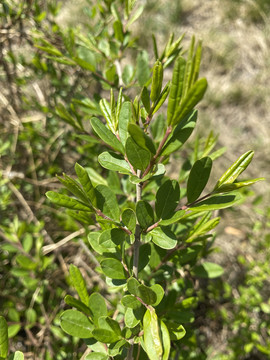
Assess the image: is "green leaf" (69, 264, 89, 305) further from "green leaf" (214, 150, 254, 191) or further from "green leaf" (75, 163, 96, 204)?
"green leaf" (214, 150, 254, 191)

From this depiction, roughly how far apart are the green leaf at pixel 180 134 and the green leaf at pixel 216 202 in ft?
0.35

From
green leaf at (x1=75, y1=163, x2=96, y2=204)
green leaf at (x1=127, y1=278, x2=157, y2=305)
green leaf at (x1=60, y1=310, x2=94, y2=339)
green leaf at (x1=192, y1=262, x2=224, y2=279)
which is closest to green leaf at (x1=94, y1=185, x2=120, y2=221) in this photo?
green leaf at (x1=75, y1=163, x2=96, y2=204)

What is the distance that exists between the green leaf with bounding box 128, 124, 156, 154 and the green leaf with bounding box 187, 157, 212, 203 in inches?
3.4

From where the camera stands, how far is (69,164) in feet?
6.02

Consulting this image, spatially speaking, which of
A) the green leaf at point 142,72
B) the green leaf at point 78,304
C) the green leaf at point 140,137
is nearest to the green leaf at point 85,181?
the green leaf at point 140,137

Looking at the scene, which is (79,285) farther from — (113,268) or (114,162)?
(114,162)

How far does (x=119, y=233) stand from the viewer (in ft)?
1.83

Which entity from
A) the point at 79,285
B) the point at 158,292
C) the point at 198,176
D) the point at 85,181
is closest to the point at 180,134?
the point at 198,176

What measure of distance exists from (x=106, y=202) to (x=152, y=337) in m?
0.25

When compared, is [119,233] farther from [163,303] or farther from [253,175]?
[253,175]

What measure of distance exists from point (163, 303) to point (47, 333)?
0.85m

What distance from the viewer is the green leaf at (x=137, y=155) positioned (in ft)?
1.56

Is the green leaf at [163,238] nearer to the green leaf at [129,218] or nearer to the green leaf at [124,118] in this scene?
the green leaf at [129,218]

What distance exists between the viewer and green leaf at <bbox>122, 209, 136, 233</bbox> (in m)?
0.53
